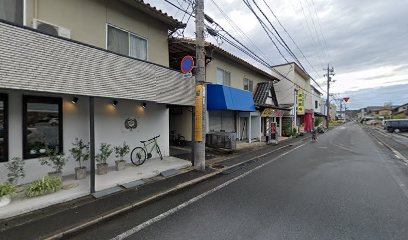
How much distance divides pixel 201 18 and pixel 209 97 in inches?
226

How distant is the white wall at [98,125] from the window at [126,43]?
6.27 ft

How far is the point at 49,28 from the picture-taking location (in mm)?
6656

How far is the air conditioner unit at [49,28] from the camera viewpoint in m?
6.35

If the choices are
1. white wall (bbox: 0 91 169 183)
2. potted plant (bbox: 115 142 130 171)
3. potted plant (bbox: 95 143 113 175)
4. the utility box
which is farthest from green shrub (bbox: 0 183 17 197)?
the utility box

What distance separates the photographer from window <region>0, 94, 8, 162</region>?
5.96 m

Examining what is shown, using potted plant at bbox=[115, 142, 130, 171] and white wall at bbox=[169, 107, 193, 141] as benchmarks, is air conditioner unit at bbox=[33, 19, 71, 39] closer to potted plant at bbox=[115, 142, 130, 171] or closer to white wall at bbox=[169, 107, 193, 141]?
potted plant at bbox=[115, 142, 130, 171]

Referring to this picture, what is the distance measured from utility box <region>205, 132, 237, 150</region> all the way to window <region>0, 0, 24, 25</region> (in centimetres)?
1029

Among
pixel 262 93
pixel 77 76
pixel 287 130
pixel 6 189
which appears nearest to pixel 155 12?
pixel 77 76

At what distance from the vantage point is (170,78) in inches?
363

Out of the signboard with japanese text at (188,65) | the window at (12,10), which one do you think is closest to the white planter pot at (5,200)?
the window at (12,10)

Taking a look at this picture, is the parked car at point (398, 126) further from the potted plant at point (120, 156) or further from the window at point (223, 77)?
the potted plant at point (120, 156)


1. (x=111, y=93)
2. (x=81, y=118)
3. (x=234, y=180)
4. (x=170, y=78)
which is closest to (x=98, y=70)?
(x=111, y=93)

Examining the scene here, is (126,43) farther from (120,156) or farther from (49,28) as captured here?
(120,156)

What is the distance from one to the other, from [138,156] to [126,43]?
4361 mm
